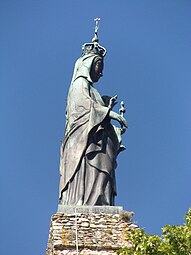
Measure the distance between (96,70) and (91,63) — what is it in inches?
9.3

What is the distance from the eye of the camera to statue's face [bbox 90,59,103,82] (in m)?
20.7

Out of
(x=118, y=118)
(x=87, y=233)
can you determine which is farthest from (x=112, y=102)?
(x=87, y=233)

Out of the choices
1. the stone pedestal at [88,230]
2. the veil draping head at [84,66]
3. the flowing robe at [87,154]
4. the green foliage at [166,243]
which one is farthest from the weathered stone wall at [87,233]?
the veil draping head at [84,66]

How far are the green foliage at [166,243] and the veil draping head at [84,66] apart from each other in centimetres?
697

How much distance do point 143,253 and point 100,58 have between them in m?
8.23

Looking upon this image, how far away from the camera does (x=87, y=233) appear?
1652 centimetres

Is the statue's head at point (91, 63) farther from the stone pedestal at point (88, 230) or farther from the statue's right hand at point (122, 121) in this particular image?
the stone pedestal at point (88, 230)

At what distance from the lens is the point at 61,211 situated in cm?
1727

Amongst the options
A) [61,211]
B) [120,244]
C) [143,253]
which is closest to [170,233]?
[143,253]

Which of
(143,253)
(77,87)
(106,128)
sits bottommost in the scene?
(143,253)

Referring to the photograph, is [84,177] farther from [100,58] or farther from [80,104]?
[100,58]

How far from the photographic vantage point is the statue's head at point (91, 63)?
20.4m

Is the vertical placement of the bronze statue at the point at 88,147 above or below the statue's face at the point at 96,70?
below

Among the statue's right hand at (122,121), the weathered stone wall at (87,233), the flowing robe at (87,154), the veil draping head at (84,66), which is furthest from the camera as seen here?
the veil draping head at (84,66)
